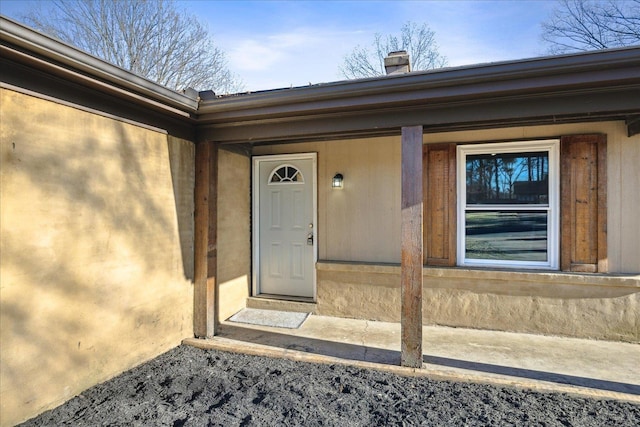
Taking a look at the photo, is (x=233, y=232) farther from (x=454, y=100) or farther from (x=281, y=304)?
(x=454, y=100)

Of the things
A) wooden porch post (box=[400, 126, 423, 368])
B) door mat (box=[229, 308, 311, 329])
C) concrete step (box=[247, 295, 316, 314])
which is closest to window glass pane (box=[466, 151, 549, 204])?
wooden porch post (box=[400, 126, 423, 368])

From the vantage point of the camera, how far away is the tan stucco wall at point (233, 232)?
438cm

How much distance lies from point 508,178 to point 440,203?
2.77ft

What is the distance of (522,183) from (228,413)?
3.91m

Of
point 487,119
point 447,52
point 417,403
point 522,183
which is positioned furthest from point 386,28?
point 417,403

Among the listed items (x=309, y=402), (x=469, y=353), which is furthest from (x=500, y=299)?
(x=309, y=402)

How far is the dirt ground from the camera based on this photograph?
7.80 feet

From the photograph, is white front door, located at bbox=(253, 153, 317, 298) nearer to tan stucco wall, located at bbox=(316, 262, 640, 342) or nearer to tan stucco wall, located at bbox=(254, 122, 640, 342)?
tan stucco wall, located at bbox=(254, 122, 640, 342)

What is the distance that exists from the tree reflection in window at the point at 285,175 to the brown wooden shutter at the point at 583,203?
10.6 ft

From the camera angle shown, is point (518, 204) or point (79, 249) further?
point (518, 204)

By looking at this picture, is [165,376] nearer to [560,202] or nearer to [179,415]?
[179,415]

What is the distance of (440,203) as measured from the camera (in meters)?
4.25

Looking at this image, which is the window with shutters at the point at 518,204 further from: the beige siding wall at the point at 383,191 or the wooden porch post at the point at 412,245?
the wooden porch post at the point at 412,245

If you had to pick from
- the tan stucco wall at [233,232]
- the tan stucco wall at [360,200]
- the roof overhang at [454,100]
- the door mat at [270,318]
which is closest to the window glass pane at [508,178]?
the roof overhang at [454,100]
